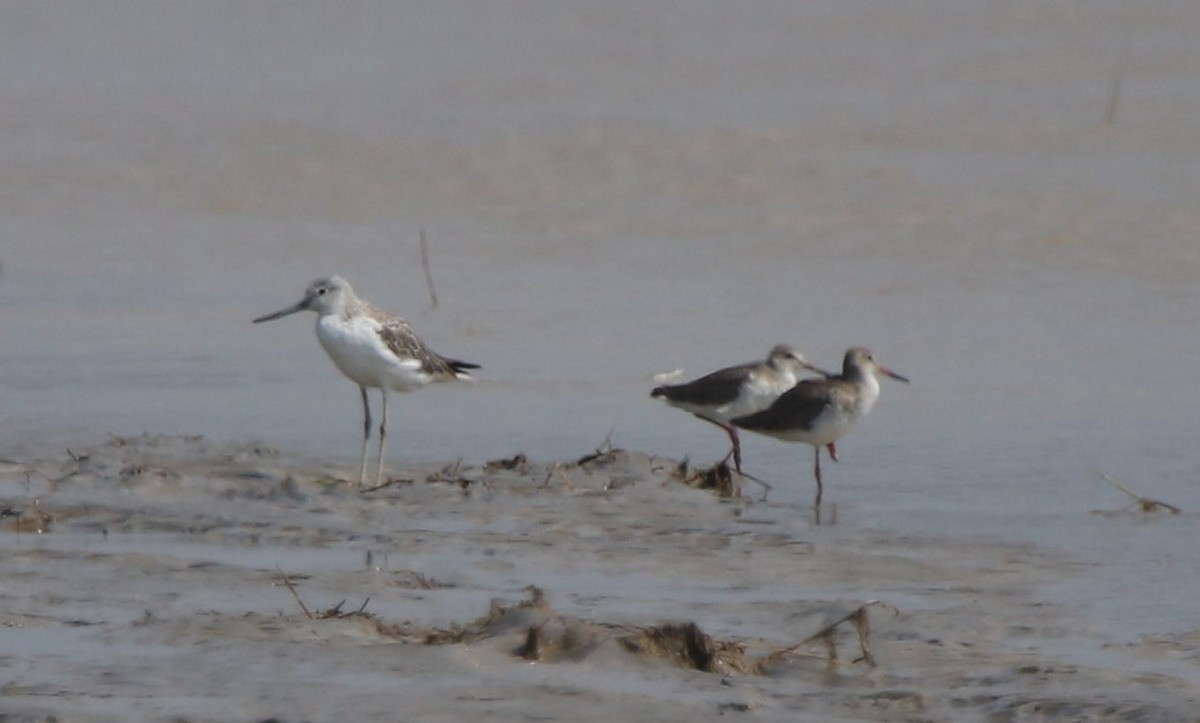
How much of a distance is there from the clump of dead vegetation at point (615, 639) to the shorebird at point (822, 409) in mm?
3344

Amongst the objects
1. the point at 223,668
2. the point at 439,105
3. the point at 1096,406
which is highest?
the point at 439,105

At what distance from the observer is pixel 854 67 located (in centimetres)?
2150

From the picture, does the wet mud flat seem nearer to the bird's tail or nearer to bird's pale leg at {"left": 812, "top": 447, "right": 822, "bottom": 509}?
bird's pale leg at {"left": 812, "top": 447, "right": 822, "bottom": 509}

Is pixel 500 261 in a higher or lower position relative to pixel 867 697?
higher

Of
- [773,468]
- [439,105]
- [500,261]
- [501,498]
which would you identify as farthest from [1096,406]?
[439,105]

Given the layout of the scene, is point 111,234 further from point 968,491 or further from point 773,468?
point 968,491

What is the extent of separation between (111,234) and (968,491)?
8933 millimetres

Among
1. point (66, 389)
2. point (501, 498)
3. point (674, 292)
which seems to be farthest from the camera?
point (674, 292)

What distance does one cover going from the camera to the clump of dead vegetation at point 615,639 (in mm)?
6086

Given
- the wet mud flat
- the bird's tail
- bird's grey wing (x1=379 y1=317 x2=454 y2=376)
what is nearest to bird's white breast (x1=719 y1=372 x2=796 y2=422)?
the wet mud flat

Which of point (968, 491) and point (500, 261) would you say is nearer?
point (968, 491)

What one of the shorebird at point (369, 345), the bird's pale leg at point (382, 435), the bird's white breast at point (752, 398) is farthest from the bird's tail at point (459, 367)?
the bird's white breast at point (752, 398)

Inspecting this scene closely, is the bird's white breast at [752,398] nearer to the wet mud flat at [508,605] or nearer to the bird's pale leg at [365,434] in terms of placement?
the wet mud flat at [508,605]

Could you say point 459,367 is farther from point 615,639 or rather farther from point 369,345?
point 615,639
